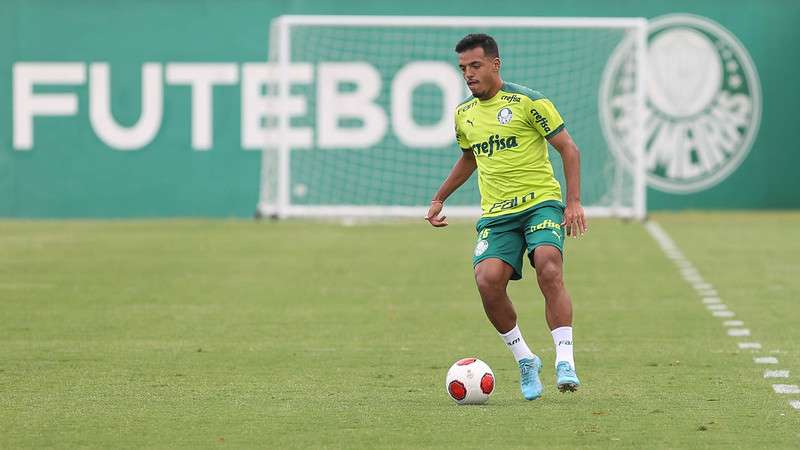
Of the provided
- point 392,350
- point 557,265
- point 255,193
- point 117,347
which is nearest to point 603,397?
point 557,265

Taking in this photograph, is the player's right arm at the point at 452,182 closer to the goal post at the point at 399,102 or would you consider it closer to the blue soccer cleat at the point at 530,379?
the blue soccer cleat at the point at 530,379

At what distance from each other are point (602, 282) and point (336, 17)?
9296mm

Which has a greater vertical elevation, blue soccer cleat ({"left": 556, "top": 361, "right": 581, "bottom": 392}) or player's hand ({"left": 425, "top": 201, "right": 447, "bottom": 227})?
player's hand ({"left": 425, "top": 201, "right": 447, "bottom": 227})

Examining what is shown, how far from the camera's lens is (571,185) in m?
8.66

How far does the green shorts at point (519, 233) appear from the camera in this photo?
873 centimetres

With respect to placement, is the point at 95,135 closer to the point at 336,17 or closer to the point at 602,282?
the point at 336,17

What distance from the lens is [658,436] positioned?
733 cm

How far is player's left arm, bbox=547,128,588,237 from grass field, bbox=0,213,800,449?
36.5 inches

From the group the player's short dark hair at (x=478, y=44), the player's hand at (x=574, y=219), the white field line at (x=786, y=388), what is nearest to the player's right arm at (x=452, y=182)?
the player's short dark hair at (x=478, y=44)

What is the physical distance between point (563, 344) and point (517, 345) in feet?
1.18

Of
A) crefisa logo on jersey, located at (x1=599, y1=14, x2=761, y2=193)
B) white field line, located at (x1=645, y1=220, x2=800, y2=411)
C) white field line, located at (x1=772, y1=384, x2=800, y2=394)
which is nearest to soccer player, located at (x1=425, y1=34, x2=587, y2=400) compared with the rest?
white field line, located at (x1=772, y1=384, x2=800, y2=394)

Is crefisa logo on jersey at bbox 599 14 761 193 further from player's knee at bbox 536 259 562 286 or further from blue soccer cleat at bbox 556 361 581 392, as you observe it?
blue soccer cleat at bbox 556 361 581 392

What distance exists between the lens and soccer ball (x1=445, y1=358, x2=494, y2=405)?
8297mm

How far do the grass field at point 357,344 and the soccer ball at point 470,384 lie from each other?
99mm
